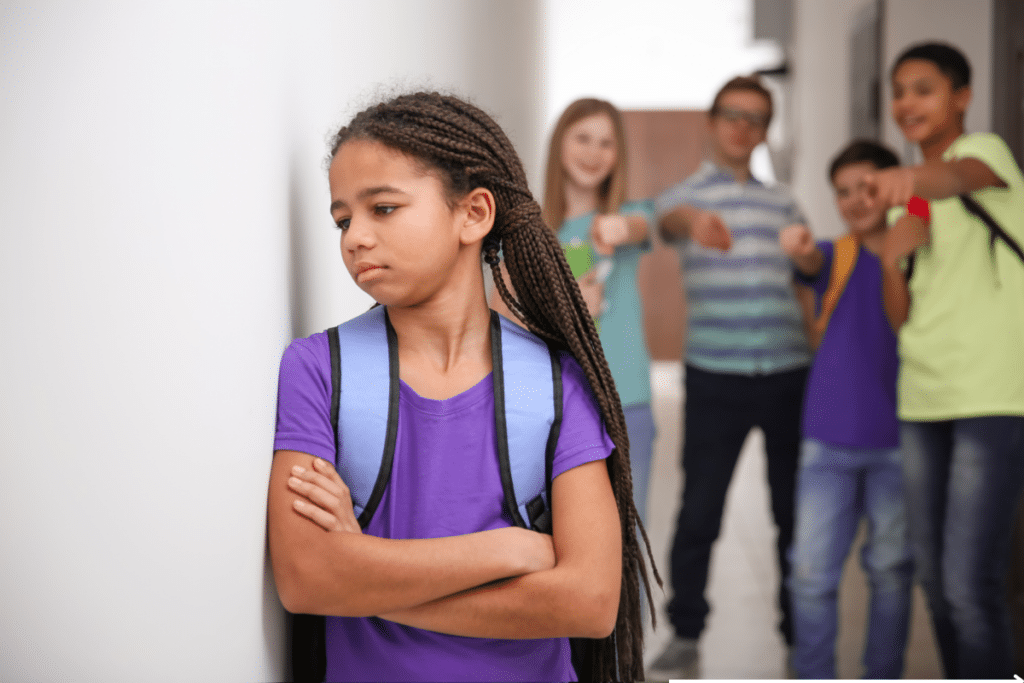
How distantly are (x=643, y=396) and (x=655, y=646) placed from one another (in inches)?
32.5

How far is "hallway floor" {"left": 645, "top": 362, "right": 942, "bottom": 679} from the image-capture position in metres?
2.19

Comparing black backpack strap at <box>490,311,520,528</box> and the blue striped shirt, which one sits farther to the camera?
the blue striped shirt

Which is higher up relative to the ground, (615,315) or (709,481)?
(615,315)

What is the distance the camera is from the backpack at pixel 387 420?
2.69 ft

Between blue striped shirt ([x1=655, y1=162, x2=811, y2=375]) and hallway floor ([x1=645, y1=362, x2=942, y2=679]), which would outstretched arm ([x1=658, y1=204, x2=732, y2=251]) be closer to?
blue striped shirt ([x1=655, y1=162, x2=811, y2=375])

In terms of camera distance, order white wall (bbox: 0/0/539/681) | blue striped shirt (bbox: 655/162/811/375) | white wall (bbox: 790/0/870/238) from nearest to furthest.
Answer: white wall (bbox: 0/0/539/681)
blue striped shirt (bbox: 655/162/811/375)
white wall (bbox: 790/0/870/238)

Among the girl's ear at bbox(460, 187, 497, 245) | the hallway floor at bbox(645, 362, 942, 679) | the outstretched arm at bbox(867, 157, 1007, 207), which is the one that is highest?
the outstretched arm at bbox(867, 157, 1007, 207)

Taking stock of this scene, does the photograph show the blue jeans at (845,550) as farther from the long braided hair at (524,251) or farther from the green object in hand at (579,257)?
the long braided hair at (524,251)

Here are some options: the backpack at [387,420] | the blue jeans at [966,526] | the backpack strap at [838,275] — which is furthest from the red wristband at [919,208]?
the backpack at [387,420]

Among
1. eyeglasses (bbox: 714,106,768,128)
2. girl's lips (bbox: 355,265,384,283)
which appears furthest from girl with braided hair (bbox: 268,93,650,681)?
eyeglasses (bbox: 714,106,768,128)

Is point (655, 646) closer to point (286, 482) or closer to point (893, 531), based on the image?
point (893, 531)

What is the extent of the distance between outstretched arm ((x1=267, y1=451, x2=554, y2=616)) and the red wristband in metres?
1.28

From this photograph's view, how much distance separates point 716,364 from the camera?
2131mm

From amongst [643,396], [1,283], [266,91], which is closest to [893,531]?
[643,396]
